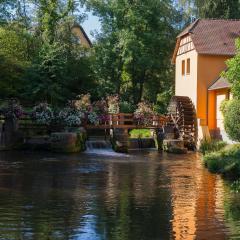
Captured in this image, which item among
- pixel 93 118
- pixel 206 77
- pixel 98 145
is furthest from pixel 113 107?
pixel 206 77

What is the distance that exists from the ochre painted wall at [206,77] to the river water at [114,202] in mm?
11395

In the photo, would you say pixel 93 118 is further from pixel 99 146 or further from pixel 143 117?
pixel 143 117

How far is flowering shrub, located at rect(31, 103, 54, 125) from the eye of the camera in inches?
1298

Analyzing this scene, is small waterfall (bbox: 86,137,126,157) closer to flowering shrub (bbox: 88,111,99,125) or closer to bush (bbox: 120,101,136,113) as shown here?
flowering shrub (bbox: 88,111,99,125)

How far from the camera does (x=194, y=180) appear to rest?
63.4 ft

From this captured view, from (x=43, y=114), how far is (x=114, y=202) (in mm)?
19265

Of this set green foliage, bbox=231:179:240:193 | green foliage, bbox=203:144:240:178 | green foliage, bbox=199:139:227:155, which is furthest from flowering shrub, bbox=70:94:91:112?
green foliage, bbox=231:179:240:193

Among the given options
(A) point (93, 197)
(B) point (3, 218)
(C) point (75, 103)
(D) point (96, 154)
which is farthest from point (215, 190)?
(C) point (75, 103)

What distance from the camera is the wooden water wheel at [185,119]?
34.9 meters

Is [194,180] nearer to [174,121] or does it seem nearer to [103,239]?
[103,239]

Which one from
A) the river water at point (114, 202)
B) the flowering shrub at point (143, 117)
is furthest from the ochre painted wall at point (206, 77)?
the river water at point (114, 202)

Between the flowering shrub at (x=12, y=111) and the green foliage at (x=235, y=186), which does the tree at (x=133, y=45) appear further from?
the green foliage at (x=235, y=186)

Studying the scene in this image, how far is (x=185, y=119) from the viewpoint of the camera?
115 ft

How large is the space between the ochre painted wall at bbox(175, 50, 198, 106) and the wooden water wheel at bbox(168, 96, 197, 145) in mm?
565
